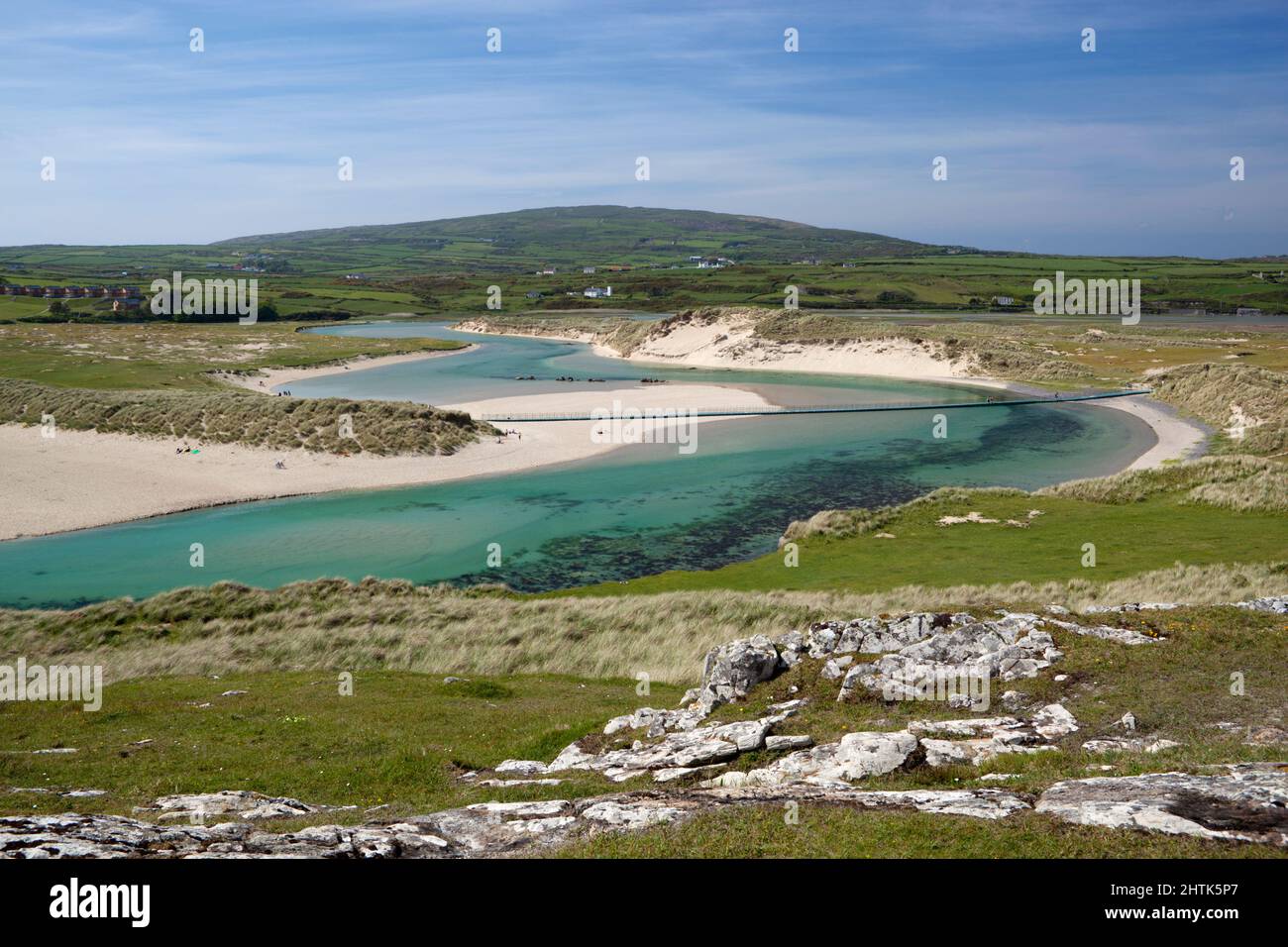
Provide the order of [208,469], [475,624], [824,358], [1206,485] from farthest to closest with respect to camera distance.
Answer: [824,358]
[208,469]
[1206,485]
[475,624]

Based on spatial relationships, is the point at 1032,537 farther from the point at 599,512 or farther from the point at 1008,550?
the point at 599,512

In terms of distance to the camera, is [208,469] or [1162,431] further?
[1162,431]

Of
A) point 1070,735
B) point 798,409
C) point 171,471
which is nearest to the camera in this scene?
point 1070,735

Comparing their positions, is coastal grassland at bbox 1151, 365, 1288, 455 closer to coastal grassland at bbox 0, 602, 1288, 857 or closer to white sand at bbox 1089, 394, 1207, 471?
white sand at bbox 1089, 394, 1207, 471

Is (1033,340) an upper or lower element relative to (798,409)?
upper

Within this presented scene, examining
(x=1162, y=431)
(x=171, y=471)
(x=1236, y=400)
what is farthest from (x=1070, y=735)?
(x=1236, y=400)

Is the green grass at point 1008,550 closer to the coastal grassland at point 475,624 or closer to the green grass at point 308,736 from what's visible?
the coastal grassland at point 475,624
